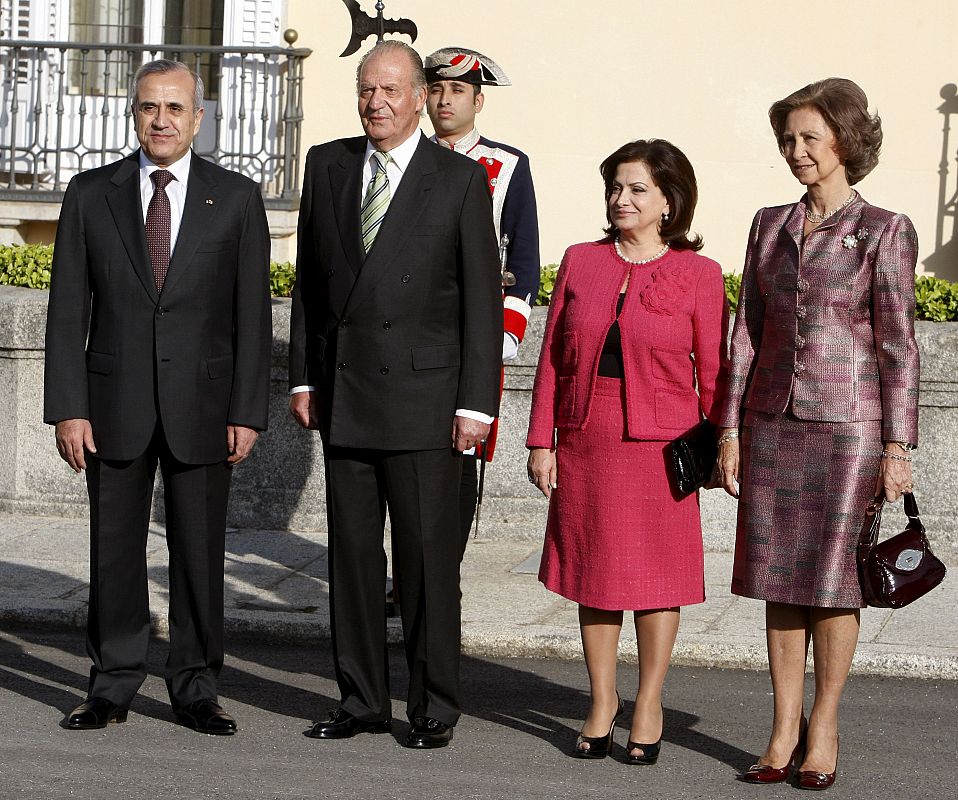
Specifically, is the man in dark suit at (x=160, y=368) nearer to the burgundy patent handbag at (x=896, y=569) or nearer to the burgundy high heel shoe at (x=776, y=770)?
the burgundy high heel shoe at (x=776, y=770)

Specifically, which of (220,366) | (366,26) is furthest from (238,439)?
(366,26)

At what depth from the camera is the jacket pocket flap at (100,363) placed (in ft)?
17.5

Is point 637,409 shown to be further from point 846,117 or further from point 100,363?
point 100,363

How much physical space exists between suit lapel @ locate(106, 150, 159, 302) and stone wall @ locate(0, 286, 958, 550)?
2923mm

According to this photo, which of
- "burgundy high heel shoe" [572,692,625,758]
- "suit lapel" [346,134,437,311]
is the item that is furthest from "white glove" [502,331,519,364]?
"burgundy high heel shoe" [572,692,625,758]

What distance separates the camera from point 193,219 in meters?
5.34

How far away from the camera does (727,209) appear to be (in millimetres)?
11398

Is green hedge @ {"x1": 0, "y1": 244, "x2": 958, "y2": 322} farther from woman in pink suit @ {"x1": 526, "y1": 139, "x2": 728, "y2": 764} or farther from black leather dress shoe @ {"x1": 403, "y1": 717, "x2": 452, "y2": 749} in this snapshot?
black leather dress shoe @ {"x1": 403, "y1": 717, "x2": 452, "y2": 749}

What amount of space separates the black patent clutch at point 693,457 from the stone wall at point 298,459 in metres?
3.00

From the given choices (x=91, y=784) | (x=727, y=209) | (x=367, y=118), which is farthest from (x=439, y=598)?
(x=727, y=209)

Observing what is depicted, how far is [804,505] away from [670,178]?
3.44 ft

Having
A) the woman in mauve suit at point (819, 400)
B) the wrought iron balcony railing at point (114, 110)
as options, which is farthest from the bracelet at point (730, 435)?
the wrought iron balcony railing at point (114, 110)

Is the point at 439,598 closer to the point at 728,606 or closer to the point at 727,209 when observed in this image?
the point at 728,606

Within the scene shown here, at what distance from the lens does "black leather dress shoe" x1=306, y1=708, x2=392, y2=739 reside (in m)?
5.30
